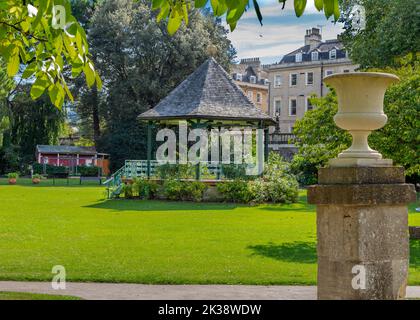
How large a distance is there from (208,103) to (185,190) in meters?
4.95

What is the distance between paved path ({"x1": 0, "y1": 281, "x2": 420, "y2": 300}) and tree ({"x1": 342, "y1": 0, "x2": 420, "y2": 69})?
19.9 m

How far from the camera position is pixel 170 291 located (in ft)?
30.0

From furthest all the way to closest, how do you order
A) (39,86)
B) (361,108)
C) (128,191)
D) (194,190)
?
(128,191) → (194,190) → (361,108) → (39,86)

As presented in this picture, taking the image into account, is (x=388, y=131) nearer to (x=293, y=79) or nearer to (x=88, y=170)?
(x=88, y=170)

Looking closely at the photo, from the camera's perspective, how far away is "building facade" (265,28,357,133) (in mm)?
82062

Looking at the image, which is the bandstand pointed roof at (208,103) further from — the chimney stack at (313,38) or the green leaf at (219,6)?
the chimney stack at (313,38)

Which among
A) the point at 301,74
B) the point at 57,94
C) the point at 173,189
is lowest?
the point at 173,189

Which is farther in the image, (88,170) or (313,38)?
(313,38)

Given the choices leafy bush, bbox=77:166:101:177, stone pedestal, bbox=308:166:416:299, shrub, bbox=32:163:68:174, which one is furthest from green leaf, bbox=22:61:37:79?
leafy bush, bbox=77:166:101:177

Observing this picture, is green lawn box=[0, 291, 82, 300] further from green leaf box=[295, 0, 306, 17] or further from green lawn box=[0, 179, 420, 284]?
green leaf box=[295, 0, 306, 17]

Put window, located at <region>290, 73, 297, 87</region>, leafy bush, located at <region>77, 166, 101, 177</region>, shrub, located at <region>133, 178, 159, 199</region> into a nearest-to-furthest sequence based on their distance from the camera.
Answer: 1. shrub, located at <region>133, 178, 159, 199</region>
2. leafy bush, located at <region>77, 166, 101, 177</region>
3. window, located at <region>290, 73, 297, 87</region>

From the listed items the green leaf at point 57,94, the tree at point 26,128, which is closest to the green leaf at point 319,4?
the green leaf at point 57,94

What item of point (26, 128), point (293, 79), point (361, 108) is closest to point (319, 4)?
point (361, 108)

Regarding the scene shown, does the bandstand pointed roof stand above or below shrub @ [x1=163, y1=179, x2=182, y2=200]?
above
